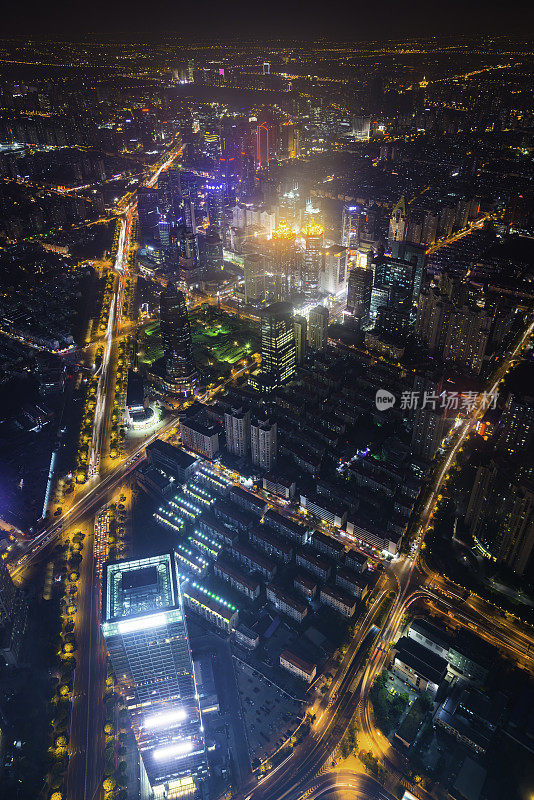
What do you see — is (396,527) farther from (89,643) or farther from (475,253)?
(475,253)

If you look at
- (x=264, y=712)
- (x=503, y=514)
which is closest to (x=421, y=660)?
(x=264, y=712)

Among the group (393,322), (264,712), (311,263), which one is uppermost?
(311,263)

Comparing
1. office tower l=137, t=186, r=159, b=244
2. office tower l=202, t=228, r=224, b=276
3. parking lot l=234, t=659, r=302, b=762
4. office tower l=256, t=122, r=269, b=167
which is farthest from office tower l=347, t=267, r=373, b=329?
office tower l=256, t=122, r=269, b=167

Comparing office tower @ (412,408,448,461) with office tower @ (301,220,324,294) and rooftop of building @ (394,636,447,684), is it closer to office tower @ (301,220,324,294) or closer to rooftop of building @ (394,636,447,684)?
rooftop of building @ (394,636,447,684)

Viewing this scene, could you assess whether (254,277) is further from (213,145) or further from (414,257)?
(213,145)

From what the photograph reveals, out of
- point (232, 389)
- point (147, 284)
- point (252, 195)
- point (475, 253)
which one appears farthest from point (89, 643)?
point (252, 195)

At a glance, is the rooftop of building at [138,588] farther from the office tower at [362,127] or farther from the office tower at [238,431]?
the office tower at [362,127]

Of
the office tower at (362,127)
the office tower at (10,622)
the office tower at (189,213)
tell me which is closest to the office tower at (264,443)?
the office tower at (10,622)

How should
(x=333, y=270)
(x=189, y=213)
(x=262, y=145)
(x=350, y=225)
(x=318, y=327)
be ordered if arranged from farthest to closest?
(x=262, y=145) → (x=189, y=213) → (x=350, y=225) → (x=333, y=270) → (x=318, y=327)
